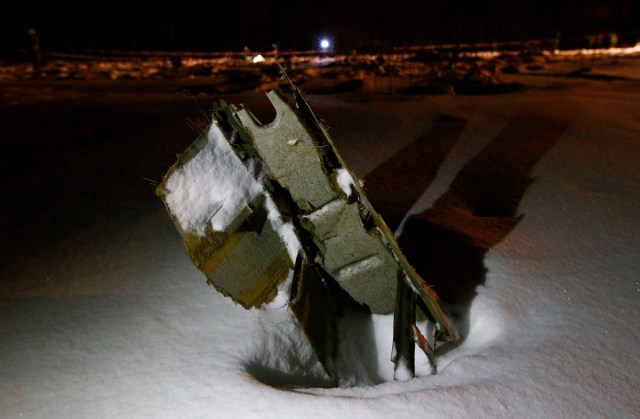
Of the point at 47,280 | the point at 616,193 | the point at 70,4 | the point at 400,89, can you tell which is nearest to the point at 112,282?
the point at 47,280

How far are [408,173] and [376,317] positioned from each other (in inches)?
87.8

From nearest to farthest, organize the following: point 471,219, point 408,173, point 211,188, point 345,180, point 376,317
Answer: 1. point 345,180
2. point 211,188
3. point 376,317
4. point 471,219
5. point 408,173

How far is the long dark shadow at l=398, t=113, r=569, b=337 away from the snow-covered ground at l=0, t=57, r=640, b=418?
0.07 ft

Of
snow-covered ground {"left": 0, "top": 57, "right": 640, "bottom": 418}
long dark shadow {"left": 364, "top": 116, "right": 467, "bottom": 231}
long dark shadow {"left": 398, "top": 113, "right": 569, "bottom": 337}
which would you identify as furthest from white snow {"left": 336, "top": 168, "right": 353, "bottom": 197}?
long dark shadow {"left": 364, "top": 116, "right": 467, "bottom": 231}

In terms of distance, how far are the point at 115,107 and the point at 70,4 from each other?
53.1 feet

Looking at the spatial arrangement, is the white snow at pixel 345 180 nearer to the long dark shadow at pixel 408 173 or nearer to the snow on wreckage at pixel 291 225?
the snow on wreckage at pixel 291 225

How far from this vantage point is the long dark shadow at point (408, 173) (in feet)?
12.4

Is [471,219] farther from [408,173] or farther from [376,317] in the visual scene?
[376,317]

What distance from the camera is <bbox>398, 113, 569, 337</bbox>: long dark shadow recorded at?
2729 millimetres

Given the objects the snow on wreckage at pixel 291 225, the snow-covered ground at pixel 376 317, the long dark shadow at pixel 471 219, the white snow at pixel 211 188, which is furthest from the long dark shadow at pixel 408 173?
the white snow at pixel 211 188

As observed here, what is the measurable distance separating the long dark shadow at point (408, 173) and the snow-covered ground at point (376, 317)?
0.03m

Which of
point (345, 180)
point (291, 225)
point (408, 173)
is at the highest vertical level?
point (345, 180)

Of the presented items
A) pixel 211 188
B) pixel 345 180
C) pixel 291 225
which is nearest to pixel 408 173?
pixel 291 225

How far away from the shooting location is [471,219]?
343cm
